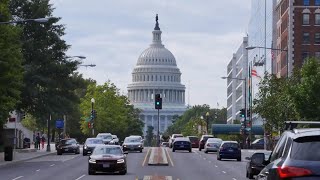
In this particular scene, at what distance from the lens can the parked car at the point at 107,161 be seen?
128 feet

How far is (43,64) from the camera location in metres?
76.6

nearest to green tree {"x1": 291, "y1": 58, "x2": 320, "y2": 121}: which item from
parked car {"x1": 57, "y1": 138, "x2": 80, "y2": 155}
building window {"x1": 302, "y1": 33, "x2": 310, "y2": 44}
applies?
parked car {"x1": 57, "y1": 138, "x2": 80, "y2": 155}

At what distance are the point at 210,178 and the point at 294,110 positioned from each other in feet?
75.4

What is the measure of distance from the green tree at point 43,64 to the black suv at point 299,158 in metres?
63.0

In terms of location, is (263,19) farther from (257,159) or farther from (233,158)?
(257,159)

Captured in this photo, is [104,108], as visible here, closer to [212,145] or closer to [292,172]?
[212,145]

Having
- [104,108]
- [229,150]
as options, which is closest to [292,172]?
[229,150]

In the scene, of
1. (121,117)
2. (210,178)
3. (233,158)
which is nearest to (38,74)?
(233,158)

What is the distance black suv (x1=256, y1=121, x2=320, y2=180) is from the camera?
1066cm

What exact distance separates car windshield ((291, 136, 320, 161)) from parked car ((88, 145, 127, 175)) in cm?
2826

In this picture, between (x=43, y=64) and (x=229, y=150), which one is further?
(x=43, y=64)

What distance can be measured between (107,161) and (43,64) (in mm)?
38831

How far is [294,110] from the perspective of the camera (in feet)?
194

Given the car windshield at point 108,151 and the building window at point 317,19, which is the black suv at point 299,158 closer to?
the car windshield at point 108,151
